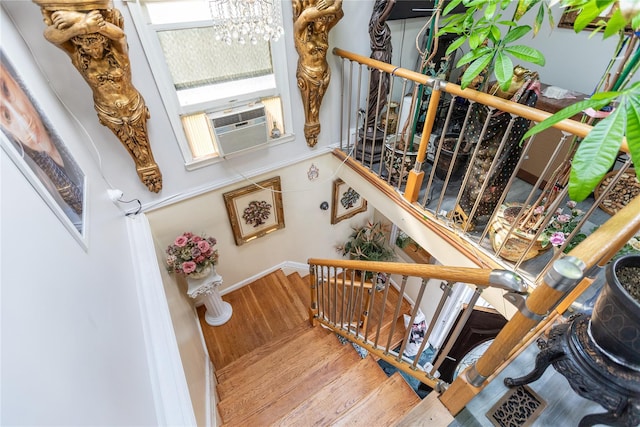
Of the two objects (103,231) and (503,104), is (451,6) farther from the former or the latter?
(103,231)

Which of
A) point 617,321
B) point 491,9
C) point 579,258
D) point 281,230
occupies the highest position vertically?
point 491,9

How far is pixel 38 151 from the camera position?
3.23 feet

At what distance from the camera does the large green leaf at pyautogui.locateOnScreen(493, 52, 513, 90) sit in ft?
4.05

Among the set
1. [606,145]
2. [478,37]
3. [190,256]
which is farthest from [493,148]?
[190,256]

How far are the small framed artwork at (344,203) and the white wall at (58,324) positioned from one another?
2.55m

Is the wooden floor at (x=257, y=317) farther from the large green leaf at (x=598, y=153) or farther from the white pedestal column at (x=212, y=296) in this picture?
the large green leaf at (x=598, y=153)

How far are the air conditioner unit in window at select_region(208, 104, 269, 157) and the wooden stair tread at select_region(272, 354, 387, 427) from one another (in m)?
1.92

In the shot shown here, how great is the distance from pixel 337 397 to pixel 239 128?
207cm

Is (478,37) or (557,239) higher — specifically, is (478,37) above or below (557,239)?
above

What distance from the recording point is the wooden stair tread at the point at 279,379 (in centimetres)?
206

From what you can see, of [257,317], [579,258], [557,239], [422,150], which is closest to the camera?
[579,258]

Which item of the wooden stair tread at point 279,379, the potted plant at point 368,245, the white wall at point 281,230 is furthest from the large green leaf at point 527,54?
the potted plant at point 368,245

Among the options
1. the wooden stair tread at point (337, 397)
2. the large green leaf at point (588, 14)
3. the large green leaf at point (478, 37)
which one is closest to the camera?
the large green leaf at point (588, 14)

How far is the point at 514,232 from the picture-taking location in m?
1.67
